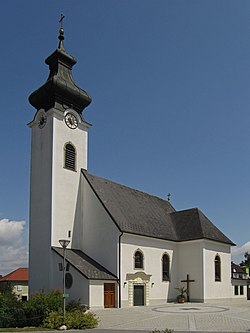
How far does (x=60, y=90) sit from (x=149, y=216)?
13.9 m

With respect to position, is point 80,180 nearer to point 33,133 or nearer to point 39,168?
point 39,168

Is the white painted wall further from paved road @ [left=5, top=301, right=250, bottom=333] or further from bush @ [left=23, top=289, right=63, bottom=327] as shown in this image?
bush @ [left=23, top=289, right=63, bottom=327]

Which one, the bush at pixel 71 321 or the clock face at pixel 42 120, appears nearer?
the bush at pixel 71 321

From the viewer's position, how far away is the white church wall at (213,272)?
3694cm

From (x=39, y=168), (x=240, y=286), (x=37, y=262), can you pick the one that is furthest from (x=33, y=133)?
(x=240, y=286)

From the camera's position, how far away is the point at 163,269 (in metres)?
36.5

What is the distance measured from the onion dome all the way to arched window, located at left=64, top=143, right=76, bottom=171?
10.5 feet

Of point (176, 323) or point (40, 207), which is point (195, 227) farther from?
point (176, 323)

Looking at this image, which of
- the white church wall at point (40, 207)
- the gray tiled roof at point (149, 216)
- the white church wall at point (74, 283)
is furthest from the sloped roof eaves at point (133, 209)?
the white church wall at point (74, 283)

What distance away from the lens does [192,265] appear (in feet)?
123

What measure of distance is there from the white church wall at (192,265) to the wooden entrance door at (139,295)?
240 inches

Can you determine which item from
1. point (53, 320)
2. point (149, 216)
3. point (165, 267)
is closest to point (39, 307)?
point (53, 320)

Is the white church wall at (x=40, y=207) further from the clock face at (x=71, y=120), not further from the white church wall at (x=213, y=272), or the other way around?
the white church wall at (x=213, y=272)

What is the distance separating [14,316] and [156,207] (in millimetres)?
23676
